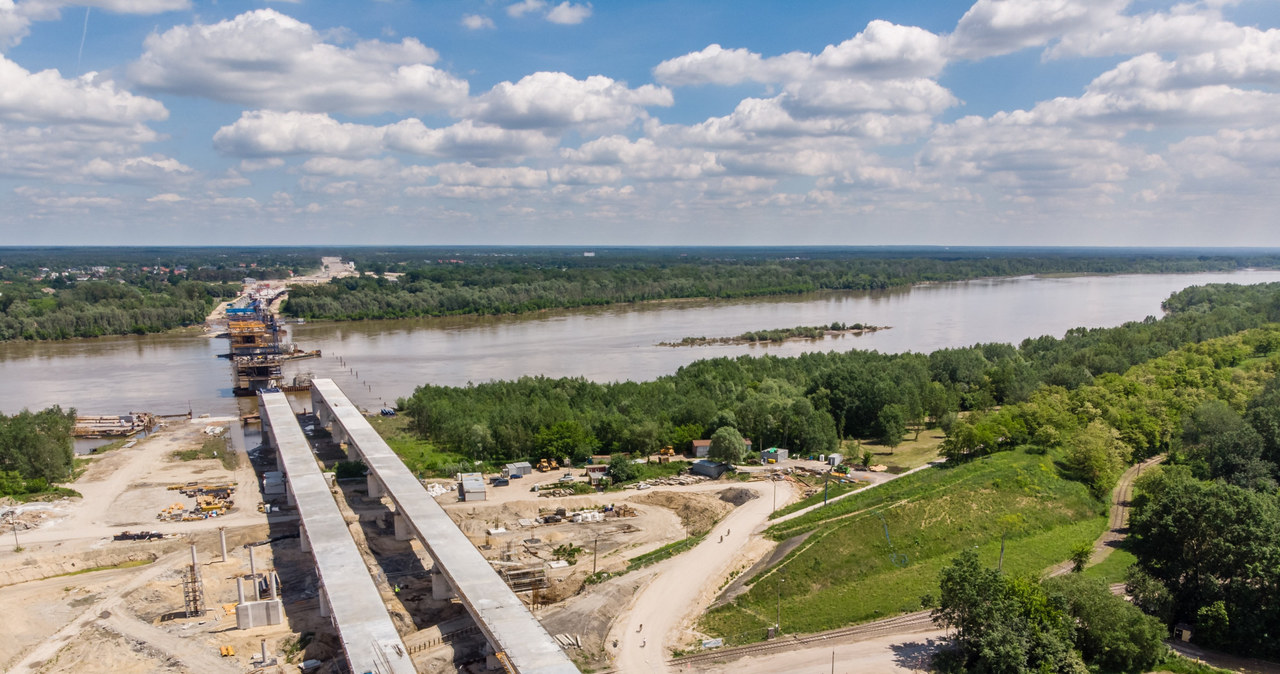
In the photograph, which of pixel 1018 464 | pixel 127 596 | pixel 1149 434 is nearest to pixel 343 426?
pixel 127 596

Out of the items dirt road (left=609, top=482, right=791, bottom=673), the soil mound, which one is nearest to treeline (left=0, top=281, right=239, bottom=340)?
the soil mound

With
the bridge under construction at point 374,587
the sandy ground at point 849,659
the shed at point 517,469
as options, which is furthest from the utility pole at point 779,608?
the shed at point 517,469

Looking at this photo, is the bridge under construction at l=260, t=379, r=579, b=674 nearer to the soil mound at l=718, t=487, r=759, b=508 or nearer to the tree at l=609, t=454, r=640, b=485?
the tree at l=609, t=454, r=640, b=485

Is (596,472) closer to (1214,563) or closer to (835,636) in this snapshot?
(835,636)

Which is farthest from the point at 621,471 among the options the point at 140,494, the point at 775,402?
the point at 140,494

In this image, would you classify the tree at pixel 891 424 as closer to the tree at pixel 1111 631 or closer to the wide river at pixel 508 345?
the tree at pixel 1111 631

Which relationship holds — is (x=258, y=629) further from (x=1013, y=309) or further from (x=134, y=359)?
(x=1013, y=309)
